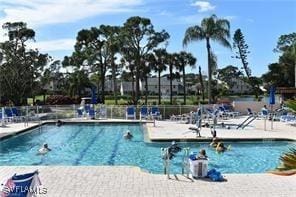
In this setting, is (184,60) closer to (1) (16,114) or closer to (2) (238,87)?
(1) (16,114)

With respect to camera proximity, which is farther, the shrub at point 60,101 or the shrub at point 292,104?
the shrub at point 60,101

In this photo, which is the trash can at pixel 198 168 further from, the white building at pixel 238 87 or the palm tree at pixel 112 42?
the white building at pixel 238 87

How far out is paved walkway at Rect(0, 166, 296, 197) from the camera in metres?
8.34

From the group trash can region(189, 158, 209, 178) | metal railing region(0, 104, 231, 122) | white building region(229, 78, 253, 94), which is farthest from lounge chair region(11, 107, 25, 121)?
white building region(229, 78, 253, 94)


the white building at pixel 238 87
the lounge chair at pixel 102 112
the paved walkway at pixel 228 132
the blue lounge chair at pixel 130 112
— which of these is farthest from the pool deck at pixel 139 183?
the white building at pixel 238 87

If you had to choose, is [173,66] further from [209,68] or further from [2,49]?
[2,49]

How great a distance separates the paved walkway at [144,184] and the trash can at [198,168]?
243 mm

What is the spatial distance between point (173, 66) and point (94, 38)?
7.78m

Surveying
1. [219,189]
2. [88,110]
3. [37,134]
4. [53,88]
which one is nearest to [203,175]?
[219,189]

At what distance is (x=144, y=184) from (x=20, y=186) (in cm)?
279

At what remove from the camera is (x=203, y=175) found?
9672 millimetres

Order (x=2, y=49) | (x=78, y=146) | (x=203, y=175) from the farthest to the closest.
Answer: (x=2, y=49) < (x=78, y=146) < (x=203, y=175)

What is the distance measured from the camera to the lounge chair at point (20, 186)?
22.4ft

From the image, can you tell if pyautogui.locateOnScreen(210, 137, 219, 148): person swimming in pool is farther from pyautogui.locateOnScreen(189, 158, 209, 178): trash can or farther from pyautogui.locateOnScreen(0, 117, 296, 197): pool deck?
pyautogui.locateOnScreen(189, 158, 209, 178): trash can
